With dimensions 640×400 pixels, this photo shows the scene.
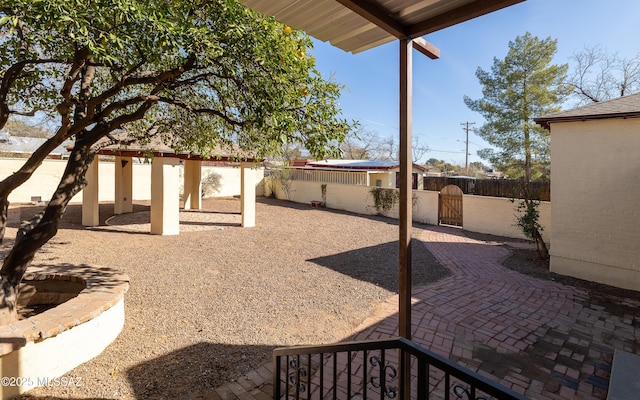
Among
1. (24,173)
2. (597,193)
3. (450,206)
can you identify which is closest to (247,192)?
(24,173)

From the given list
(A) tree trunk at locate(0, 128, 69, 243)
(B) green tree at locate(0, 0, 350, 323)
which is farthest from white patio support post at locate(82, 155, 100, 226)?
(A) tree trunk at locate(0, 128, 69, 243)

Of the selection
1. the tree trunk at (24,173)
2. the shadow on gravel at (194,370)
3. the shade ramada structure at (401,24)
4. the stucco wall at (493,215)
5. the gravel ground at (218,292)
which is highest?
the shade ramada structure at (401,24)

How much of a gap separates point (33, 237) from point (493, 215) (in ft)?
43.4

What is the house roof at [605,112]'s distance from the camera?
656cm

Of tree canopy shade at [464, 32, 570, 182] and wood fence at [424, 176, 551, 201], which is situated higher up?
tree canopy shade at [464, 32, 570, 182]

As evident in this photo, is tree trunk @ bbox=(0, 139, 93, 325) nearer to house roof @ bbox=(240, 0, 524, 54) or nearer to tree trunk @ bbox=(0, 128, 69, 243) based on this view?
tree trunk @ bbox=(0, 128, 69, 243)

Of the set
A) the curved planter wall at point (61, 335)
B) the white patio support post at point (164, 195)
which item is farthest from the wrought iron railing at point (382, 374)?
the white patio support post at point (164, 195)

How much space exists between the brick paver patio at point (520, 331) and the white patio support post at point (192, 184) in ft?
42.7

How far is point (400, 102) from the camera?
103 inches

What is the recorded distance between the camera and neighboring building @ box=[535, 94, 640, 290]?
6.58m

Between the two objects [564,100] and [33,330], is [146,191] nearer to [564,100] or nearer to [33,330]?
[33,330]

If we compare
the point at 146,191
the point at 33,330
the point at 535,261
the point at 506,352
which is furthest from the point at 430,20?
the point at 146,191

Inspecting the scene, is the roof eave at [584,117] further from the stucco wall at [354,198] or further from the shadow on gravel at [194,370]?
the shadow on gravel at [194,370]

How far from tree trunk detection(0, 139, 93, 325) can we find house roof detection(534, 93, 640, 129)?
9.44m
